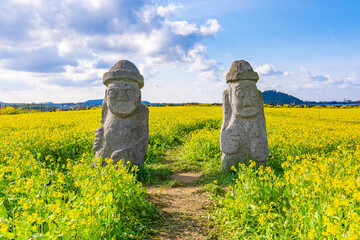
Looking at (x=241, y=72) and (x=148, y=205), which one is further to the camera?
(x=241, y=72)

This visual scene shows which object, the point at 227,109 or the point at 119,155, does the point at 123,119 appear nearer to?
the point at 119,155

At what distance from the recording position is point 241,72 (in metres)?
6.48

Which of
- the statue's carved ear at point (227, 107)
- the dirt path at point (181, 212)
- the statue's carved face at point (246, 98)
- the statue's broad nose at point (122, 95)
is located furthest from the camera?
the statue's carved ear at point (227, 107)

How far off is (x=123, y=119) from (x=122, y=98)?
542 mm

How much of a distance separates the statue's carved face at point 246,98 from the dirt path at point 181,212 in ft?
7.37

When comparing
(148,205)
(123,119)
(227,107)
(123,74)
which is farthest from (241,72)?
(148,205)

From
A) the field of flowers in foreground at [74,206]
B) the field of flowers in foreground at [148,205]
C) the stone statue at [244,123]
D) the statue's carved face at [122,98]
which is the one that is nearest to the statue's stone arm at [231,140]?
the stone statue at [244,123]

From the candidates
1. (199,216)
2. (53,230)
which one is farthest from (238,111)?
(53,230)

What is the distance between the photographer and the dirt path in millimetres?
4051

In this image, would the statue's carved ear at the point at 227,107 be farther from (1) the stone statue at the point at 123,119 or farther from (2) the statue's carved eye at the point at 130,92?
(2) the statue's carved eye at the point at 130,92

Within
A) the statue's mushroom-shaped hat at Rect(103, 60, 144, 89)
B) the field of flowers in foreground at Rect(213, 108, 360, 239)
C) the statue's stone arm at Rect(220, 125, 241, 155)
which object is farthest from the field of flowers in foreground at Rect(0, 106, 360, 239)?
the statue's mushroom-shaped hat at Rect(103, 60, 144, 89)

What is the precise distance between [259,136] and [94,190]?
14.4 ft

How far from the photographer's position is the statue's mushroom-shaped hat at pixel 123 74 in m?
6.38

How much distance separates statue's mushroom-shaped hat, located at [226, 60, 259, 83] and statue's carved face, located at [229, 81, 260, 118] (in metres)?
0.13
